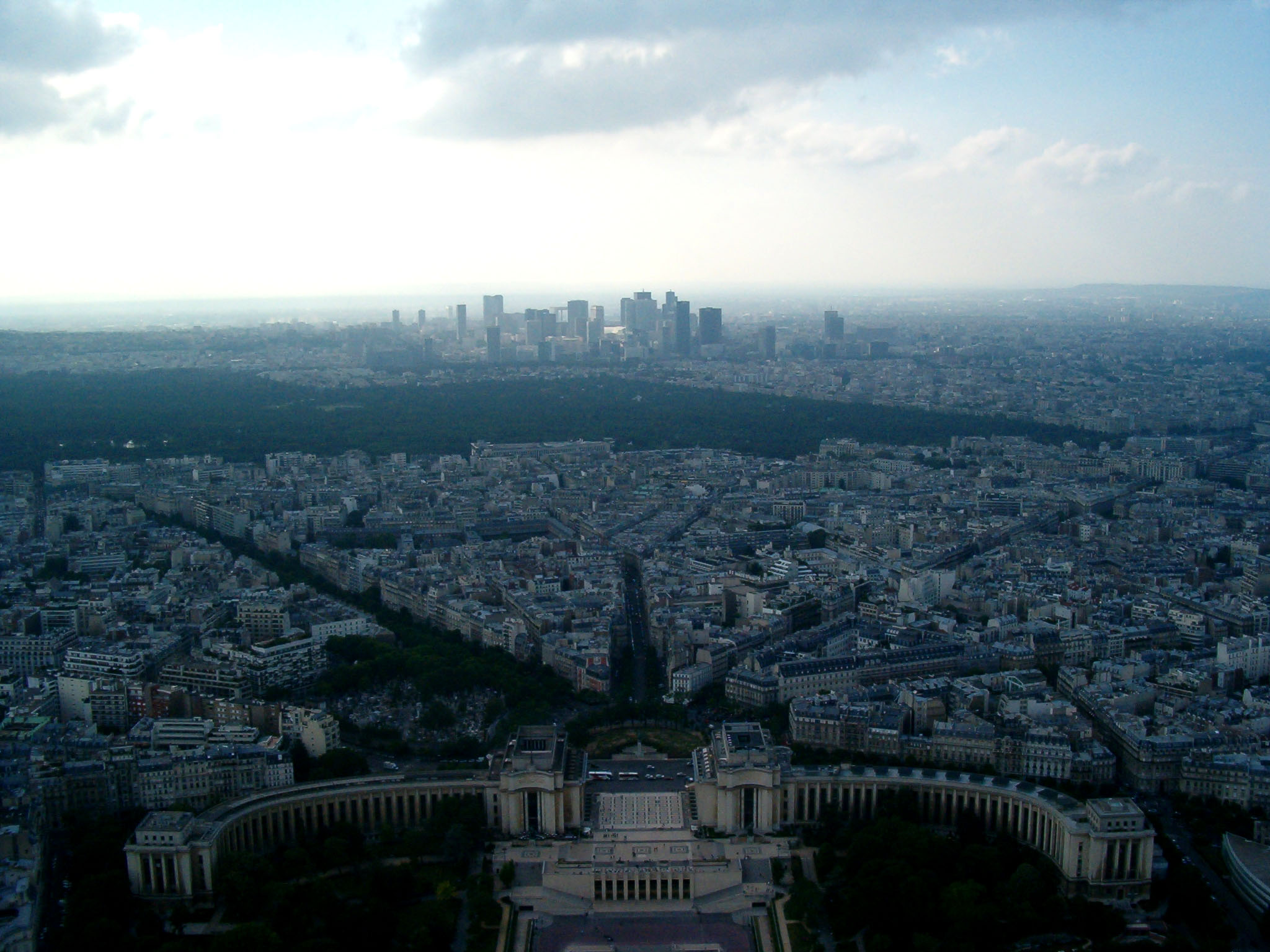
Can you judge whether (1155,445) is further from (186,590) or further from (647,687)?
(186,590)

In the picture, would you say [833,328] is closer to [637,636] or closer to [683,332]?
[683,332]

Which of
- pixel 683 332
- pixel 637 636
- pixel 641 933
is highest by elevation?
pixel 683 332

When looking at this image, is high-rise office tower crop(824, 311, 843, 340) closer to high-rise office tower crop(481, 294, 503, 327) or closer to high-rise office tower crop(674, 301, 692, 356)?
high-rise office tower crop(674, 301, 692, 356)

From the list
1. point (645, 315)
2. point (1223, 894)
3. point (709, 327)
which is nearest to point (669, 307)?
point (645, 315)

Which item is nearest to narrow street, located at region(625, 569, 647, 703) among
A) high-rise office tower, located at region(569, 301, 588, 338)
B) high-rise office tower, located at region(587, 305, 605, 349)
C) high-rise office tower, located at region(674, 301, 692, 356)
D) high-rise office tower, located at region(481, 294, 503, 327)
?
high-rise office tower, located at region(674, 301, 692, 356)

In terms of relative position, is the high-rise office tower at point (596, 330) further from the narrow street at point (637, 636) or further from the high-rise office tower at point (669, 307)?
the narrow street at point (637, 636)

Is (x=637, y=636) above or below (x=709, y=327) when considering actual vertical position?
below
